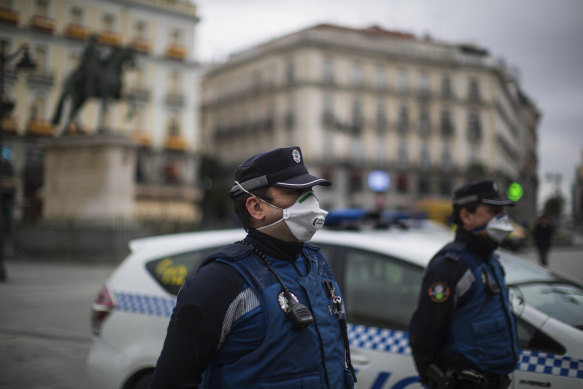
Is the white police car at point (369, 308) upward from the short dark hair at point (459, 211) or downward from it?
downward

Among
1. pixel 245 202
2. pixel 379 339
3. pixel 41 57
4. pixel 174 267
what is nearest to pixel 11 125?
pixel 41 57

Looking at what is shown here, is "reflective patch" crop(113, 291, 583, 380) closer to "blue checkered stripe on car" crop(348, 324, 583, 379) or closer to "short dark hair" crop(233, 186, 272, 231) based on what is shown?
"blue checkered stripe on car" crop(348, 324, 583, 379)

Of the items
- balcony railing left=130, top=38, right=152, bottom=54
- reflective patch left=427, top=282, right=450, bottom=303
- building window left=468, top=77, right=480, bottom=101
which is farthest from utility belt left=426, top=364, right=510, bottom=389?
building window left=468, top=77, right=480, bottom=101

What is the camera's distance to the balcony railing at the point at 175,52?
52.2 m

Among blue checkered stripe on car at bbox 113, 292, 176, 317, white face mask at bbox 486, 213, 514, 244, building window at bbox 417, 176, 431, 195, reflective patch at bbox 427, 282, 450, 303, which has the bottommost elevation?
building window at bbox 417, 176, 431, 195

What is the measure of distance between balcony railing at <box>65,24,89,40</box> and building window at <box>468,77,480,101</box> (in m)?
41.6

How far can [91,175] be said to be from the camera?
19500 millimetres

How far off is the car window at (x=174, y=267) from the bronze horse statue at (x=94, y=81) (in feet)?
57.0

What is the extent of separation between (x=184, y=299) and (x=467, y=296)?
1.75 meters

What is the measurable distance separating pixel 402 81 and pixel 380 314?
2518 inches

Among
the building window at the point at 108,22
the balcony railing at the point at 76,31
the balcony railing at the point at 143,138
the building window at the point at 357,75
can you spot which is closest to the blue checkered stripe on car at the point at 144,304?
the balcony railing at the point at 76,31

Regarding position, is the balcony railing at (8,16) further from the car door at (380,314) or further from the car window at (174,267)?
the car door at (380,314)

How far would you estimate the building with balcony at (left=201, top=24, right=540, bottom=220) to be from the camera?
61.3 metres

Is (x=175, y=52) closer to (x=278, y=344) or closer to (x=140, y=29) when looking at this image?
(x=140, y=29)
